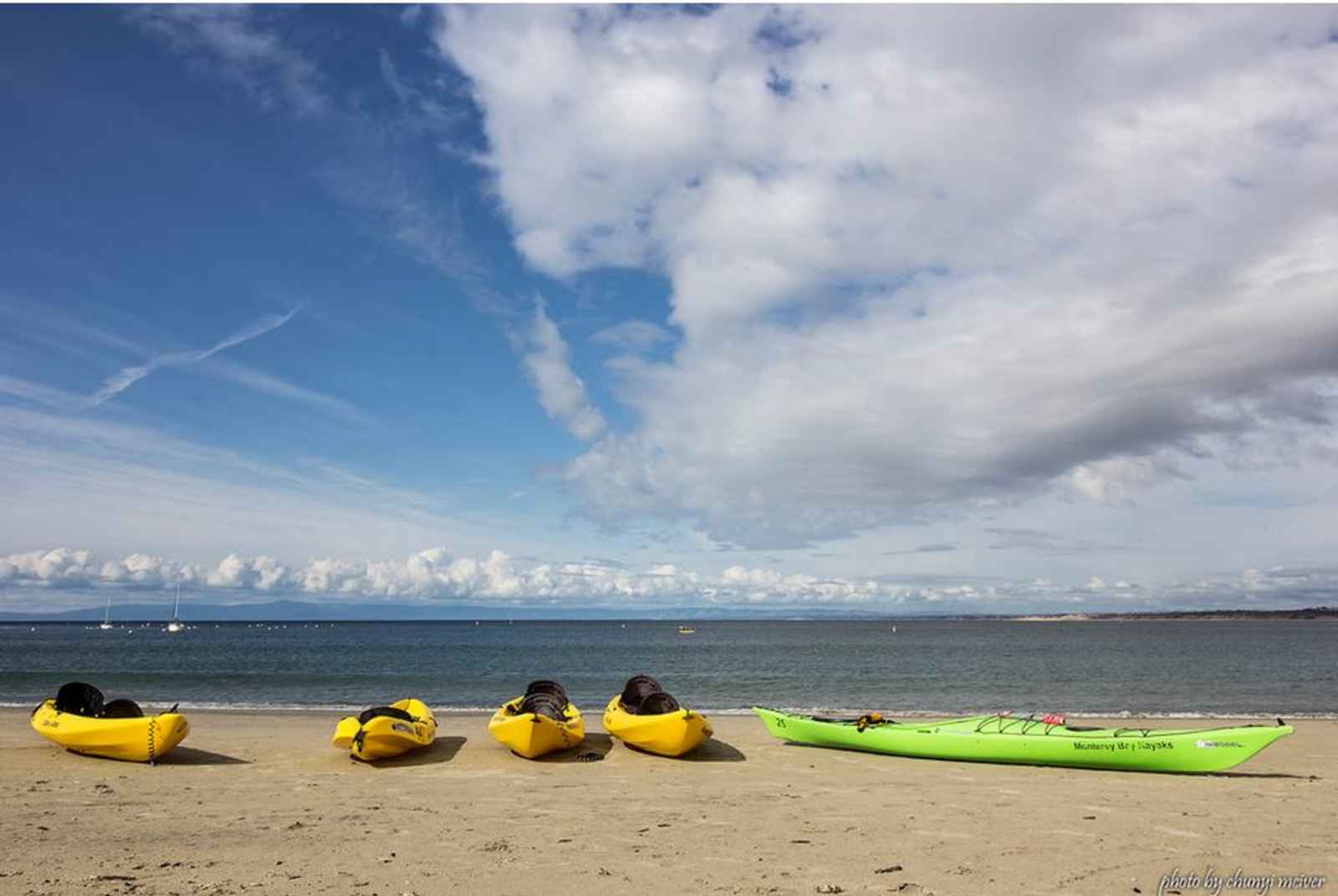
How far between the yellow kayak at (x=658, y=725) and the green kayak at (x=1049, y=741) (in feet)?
9.74

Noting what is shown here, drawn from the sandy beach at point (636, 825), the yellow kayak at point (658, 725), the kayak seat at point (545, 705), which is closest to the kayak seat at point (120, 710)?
the sandy beach at point (636, 825)

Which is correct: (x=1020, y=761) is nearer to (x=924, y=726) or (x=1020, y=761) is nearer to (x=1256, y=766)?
(x=924, y=726)

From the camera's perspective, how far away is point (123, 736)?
14.7 meters

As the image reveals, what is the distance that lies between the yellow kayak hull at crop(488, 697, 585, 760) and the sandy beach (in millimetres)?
367

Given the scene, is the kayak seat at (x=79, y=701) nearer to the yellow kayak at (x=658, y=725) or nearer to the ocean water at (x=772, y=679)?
the yellow kayak at (x=658, y=725)

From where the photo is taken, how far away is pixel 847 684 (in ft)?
133

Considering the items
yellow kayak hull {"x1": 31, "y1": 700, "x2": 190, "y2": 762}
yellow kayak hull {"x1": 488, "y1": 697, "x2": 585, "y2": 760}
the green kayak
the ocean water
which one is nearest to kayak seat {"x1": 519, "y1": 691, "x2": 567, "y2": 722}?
yellow kayak hull {"x1": 488, "y1": 697, "x2": 585, "y2": 760}

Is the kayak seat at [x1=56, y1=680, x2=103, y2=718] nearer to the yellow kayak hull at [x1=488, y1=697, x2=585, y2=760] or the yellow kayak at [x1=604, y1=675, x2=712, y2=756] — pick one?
the yellow kayak hull at [x1=488, y1=697, x2=585, y2=760]

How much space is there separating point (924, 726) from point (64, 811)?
14312 mm

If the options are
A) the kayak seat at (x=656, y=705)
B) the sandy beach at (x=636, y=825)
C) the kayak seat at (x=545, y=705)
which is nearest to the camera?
the sandy beach at (x=636, y=825)

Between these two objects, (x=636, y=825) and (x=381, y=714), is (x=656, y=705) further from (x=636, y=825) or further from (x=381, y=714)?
(x=636, y=825)

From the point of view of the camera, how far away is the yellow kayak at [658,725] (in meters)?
16.0

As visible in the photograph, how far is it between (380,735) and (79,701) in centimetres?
619

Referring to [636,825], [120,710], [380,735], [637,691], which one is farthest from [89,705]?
[636,825]
